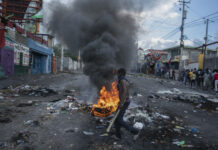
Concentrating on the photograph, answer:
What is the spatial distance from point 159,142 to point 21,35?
1560 centimetres

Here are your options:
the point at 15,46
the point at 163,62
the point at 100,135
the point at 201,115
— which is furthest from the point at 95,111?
the point at 163,62

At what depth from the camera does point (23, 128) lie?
410cm

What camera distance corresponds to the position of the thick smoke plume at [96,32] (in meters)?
6.21

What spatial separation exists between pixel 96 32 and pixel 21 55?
1160 cm

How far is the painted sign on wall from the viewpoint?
575 inches

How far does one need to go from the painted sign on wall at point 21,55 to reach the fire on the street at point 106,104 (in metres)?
11.9

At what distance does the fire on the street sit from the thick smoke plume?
0.62 metres

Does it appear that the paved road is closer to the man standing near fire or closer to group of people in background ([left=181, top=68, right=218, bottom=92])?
the man standing near fire

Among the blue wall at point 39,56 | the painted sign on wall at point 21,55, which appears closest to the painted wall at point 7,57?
the painted sign on wall at point 21,55

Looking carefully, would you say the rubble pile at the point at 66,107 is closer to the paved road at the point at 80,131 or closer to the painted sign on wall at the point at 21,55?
the paved road at the point at 80,131

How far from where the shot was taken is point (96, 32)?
677cm

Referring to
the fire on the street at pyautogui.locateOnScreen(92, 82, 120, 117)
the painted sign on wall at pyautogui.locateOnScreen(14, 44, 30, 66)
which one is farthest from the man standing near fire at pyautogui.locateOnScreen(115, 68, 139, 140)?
the painted sign on wall at pyautogui.locateOnScreen(14, 44, 30, 66)

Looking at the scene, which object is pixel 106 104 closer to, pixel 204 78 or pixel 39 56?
pixel 204 78

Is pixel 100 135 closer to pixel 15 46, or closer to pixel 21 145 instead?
pixel 21 145
